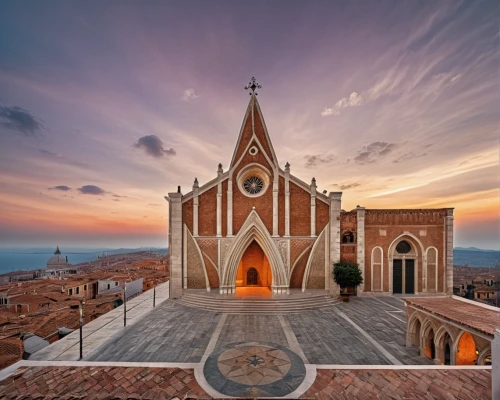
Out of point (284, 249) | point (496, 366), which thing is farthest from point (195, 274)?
point (496, 366)

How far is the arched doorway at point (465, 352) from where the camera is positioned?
8469mm

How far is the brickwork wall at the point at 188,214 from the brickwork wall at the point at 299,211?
857 cm

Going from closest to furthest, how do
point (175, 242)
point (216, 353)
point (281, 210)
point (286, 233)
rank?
point (216, 353) < point (175, 242) < point (286, 233) < point (281, 210)

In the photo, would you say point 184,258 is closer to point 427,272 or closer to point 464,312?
point 464,312

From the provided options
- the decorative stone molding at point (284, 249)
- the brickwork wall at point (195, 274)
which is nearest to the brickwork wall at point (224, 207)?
the brickwork wall at point (195, 274)

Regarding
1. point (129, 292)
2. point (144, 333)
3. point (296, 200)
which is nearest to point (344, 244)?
point (296, 200)

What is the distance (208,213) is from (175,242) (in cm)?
358

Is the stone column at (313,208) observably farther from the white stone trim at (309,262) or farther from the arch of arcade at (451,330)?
the arch of arcade at (451,330)

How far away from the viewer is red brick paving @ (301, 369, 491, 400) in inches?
240

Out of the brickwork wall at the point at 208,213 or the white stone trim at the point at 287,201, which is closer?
the white stone trim at the point at 287,201

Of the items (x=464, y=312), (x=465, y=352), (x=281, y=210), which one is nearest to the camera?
(x=465, y=352)

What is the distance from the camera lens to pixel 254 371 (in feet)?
24.8

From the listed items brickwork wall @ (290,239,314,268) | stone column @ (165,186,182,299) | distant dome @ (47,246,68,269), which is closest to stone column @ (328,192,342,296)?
brickwork wall @ (290,239,314,268)

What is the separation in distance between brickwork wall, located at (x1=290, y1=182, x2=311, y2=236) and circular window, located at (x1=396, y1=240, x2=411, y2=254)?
328 inches
